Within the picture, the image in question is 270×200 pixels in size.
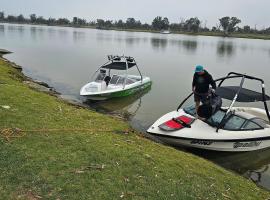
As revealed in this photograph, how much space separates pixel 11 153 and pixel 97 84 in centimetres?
1201

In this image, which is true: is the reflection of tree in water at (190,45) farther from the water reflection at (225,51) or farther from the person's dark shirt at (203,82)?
the person's dark shirt at (203,82)

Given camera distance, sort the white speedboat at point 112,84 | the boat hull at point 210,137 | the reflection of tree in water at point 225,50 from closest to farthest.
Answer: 1. the boat hull at point 210,137
2. the white speedboat at point 112,84
3. the reflection of tree in water at point 225,50

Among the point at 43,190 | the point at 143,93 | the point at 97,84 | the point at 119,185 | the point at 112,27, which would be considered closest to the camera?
the point at 43,190

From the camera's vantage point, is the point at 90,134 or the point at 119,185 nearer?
the point at 119,185

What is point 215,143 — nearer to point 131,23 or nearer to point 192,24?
point 192,24

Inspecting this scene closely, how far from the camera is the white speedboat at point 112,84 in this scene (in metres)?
18.6

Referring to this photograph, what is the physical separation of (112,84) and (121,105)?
5.29ft

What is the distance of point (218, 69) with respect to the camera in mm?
35094

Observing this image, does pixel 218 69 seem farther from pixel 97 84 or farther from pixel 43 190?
pixel 43 190

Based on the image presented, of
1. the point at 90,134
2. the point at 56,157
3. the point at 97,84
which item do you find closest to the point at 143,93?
the point at 97,84

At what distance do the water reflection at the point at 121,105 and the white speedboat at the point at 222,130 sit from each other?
184 inches

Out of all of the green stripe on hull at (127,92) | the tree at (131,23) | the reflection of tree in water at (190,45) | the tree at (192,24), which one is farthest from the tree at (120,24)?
the green stripe on hull at (127,92)

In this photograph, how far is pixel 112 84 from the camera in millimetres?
20172

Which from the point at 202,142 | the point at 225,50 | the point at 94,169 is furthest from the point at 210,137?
the point at 225,50
